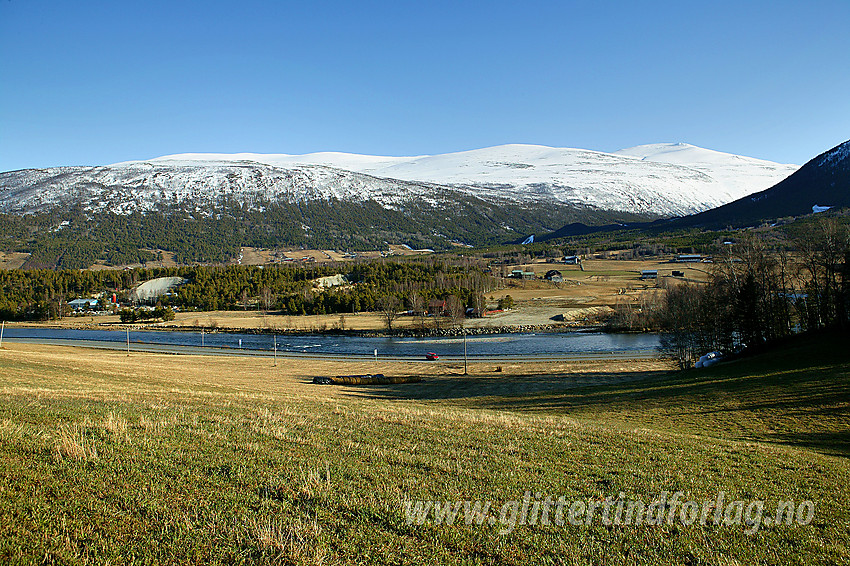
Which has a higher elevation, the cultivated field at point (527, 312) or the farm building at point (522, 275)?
the farm building at point (522, 275)

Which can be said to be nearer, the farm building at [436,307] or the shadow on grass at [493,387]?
the shadow on grass at [493,387]

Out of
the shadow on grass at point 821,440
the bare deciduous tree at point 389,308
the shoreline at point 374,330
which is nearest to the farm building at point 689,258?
the shoreline at point 374,330

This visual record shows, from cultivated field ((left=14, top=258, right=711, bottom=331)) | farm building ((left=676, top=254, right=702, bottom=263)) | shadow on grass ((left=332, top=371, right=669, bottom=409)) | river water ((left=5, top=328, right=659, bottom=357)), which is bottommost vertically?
river water ((left=5, top=328, right=659, bottom=357))

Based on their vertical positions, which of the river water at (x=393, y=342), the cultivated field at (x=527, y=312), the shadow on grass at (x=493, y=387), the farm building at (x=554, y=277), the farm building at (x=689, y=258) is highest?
the farm building at (x=689, y=258)

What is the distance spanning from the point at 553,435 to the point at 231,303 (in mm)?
155106

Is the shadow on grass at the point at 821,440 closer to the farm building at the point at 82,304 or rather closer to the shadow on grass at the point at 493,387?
the shadow on grass at the point at 493,387

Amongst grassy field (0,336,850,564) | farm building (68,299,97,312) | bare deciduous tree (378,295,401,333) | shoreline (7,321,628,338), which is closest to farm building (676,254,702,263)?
shoreline (7,321,628,338)

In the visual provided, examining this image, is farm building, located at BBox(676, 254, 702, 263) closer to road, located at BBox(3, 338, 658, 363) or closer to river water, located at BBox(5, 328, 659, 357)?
river water, located at BBox(5, 328, 659, 357)

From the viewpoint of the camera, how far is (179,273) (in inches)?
7259

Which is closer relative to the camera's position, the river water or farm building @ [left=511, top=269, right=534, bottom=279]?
the river water

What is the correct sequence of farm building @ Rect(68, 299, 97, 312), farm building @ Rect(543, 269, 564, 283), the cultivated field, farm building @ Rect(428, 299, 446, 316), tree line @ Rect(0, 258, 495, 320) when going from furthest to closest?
farm building @ Rect(543, 269, 564, 283) → farm building @ Rect(68, 299, 97, 312) → tree line @ Rect(0, 258, 495, 320) → farm building @ Rect(428, 299, 446, 316) → the cultivated field

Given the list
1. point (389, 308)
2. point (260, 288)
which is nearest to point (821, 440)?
point (389, 308)

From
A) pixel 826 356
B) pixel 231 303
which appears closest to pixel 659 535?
pixel 826 356

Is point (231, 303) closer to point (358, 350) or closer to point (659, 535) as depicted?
point (358, 350)
